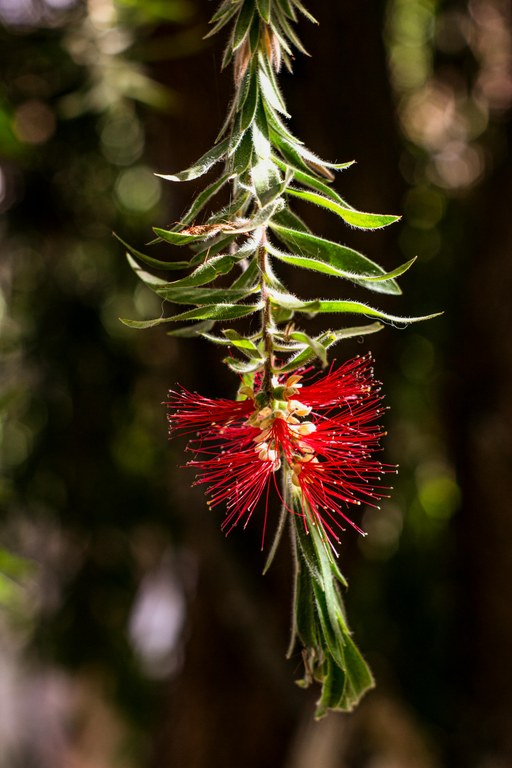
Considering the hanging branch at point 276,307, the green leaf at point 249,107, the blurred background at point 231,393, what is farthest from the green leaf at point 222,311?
the blurred background at point 231,393

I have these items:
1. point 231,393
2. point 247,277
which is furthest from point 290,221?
point 231,393

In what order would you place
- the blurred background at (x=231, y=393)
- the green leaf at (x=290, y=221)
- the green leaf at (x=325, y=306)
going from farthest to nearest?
the blurred background at (x=231, y=393)
the green leaf at (x=290, y=221)
the green leaf at (x=325, y=306)

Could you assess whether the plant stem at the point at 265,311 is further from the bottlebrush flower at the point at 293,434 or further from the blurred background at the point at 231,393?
the blurred background at the point at 231,393

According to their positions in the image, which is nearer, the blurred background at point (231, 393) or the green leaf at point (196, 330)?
the green leaf at point (196, 330)

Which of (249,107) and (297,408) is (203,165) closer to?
(249,107)

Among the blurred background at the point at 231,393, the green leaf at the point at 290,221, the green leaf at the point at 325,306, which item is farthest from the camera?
the blurred background at the point at 231,393

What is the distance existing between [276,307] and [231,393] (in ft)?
4.06

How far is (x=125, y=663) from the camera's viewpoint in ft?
7.64

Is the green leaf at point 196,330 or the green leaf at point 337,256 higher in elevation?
the green leaf at point 337,256

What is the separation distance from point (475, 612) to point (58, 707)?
2.34 m

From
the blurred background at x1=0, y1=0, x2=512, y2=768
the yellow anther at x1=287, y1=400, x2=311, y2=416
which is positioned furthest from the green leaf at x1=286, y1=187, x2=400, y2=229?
the blurred background at x1=0, y1=0, x2=512, y2=768

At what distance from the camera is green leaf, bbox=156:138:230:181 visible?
47 cm

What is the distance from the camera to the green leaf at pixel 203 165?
469 mm

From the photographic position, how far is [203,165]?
484 mm
